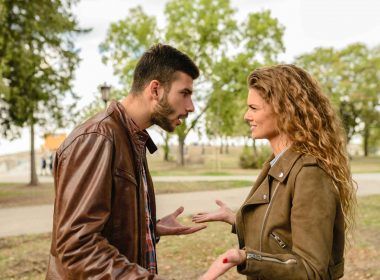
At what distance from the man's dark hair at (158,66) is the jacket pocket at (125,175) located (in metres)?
0.54

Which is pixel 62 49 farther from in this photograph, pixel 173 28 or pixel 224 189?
pixel 173 28

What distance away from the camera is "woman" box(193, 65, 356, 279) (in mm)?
2094

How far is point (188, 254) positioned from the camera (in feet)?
24.8

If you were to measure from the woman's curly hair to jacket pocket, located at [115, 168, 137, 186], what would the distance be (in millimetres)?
855

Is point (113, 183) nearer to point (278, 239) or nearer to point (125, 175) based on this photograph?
point (125, 175)

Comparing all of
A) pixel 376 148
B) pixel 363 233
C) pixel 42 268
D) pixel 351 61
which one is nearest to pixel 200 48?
pixel 351 61

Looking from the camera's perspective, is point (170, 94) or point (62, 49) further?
point (62, 49)

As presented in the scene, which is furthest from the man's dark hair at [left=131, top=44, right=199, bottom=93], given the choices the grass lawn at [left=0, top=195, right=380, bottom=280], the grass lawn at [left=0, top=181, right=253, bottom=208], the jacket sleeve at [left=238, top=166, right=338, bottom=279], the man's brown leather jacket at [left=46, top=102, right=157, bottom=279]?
the grass lawn at [left=0, top=181, right=253, bottom=208]

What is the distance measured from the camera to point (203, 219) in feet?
9.76

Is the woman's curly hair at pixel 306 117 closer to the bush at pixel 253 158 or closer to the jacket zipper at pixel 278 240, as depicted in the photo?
the jacket zipper at pixel 278 240

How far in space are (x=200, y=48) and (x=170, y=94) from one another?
33900 mm

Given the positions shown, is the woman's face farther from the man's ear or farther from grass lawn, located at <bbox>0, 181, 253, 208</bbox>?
grass lawn, located at <bbox>0, 181, 253, 208</bbox>

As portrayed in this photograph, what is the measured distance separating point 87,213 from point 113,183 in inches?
8.0

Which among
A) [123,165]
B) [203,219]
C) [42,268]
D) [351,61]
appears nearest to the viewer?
[123,165]
